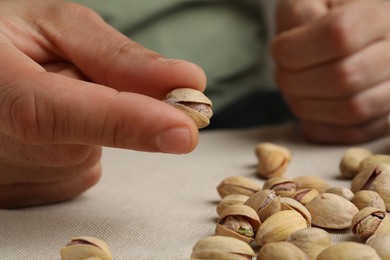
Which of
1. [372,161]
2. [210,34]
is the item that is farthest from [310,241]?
[210,34]

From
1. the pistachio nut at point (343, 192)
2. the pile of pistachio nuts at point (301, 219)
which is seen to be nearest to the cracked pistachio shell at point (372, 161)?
the pile of pistachio nuts at point (301, 219)

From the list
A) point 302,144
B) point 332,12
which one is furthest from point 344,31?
point 302,144

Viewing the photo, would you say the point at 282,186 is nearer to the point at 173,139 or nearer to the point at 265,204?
the point at 265,204

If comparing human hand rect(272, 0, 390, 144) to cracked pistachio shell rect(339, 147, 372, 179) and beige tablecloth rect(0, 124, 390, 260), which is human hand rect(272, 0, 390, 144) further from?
cracked pistachio shell rect(339, 147, 372, 179)

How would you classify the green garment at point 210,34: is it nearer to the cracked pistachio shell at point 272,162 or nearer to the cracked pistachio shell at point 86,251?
the cracked pistachio shell at point 272,162

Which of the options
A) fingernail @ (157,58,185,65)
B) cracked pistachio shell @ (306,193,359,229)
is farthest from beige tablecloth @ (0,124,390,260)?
fingernail @ (157,58,185,65)
